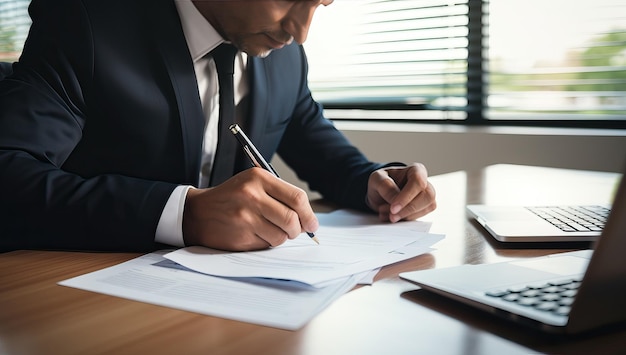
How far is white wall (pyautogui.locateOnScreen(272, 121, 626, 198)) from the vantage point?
2293 mm

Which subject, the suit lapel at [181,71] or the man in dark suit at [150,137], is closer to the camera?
the man in dark suit at [150,137]

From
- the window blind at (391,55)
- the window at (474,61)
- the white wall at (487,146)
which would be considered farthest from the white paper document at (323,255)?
the window blind at (391,55)

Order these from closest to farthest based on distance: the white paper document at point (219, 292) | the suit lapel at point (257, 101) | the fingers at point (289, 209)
Result: the white paper document at point (219, 292) < the fingers at point (289, 209) < the suit lapel at point (257, 101)

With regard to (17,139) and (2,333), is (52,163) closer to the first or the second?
(17,139)

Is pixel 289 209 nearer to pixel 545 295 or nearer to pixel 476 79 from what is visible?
pixel 545 295

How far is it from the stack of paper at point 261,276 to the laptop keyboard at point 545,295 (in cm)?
19

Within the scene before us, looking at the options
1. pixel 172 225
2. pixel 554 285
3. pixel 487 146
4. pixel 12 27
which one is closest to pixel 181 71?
pixel 172 225

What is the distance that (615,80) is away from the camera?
8.13 feet

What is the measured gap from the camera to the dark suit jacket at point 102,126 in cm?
98

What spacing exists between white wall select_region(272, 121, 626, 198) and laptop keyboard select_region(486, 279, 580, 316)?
1.68m

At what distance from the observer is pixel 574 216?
1147 mm

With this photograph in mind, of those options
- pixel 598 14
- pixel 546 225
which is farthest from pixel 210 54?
pixel 598 14

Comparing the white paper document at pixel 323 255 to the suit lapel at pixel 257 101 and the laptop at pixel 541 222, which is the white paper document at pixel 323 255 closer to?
the laptop at pixel 541 222

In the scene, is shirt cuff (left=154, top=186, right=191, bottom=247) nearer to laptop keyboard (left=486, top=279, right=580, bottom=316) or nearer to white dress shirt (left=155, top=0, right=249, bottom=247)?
white dress shirt (left=155, top=0, right=249, bottom=247)
